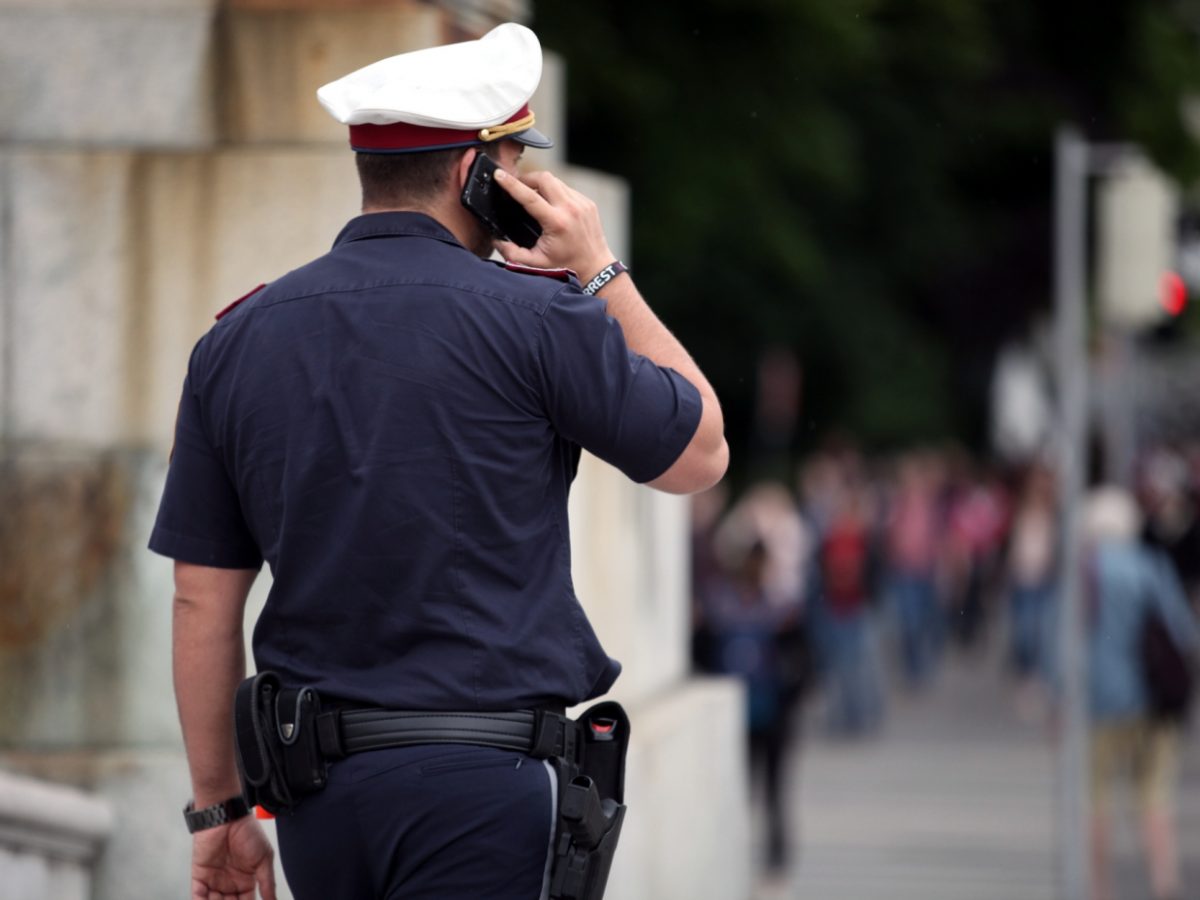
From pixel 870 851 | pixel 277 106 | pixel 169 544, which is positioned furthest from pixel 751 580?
pixel 169 544

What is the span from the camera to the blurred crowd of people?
9945 mm

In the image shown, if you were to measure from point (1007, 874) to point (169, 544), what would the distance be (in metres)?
8.14

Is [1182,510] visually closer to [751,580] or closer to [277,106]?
[751,580]

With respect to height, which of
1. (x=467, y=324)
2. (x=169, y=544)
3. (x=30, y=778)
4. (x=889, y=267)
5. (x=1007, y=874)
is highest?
(x=889, y=267)

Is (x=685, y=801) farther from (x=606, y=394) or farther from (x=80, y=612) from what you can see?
(x=606, y=394)

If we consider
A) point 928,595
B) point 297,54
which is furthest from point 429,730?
point 928,595

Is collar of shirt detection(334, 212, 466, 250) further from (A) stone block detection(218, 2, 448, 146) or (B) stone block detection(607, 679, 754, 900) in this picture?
(B) stone block detection(607, 679, 754, 900)

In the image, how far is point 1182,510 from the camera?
20.2m

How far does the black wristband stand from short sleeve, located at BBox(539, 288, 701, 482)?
0.46 ft

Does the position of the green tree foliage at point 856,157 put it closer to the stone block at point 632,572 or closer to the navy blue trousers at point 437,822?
the stone block at point 632,572

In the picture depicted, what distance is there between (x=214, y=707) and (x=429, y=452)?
555 mm

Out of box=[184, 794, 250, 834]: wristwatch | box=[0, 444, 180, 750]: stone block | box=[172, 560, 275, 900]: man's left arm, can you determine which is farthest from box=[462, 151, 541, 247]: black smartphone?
box=[0, 444, 180, 750]: stone block

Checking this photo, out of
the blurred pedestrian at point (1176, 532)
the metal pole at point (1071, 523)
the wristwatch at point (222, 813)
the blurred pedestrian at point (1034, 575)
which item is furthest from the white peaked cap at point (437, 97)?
the blurred pedestrian at point (1034, 575)

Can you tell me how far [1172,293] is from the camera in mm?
12391
